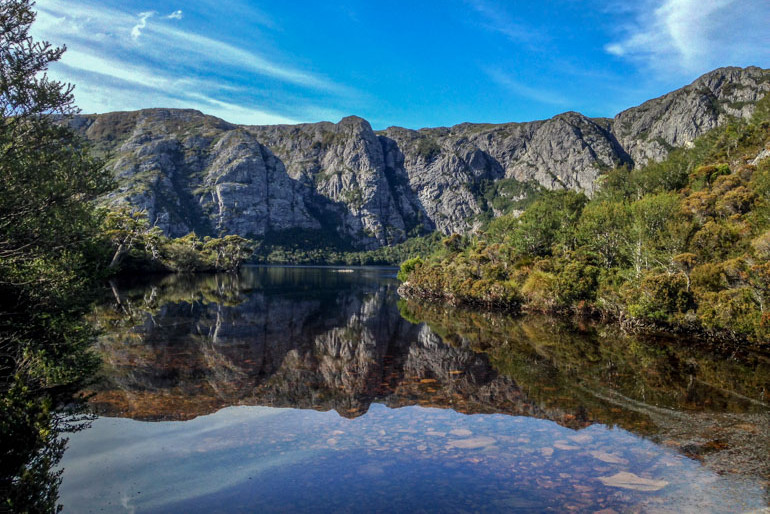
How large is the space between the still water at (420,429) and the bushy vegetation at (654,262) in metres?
3.84

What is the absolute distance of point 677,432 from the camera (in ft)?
43.4

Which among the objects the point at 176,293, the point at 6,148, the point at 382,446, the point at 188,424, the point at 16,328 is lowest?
the point at 176,293

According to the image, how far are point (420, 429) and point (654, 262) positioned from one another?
33545 millimetres

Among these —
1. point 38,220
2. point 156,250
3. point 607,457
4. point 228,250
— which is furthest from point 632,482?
point 228,250

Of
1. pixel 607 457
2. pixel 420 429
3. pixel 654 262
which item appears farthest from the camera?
pixel 654 262

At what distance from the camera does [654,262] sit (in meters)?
37.7

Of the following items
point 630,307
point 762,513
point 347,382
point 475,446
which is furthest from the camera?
point 630,307

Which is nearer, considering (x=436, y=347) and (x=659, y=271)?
(x=436, y=347)

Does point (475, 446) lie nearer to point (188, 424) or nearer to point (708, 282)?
point (188, 424)

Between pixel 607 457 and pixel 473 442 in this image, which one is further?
pixel 473 442

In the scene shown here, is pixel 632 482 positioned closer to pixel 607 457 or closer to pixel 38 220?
pixel 607 457

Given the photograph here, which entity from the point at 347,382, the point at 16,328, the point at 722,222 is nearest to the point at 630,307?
the point at 722,222

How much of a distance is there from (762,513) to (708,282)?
2582cm

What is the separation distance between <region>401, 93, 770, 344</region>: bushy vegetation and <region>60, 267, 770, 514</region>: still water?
12.6 feet
